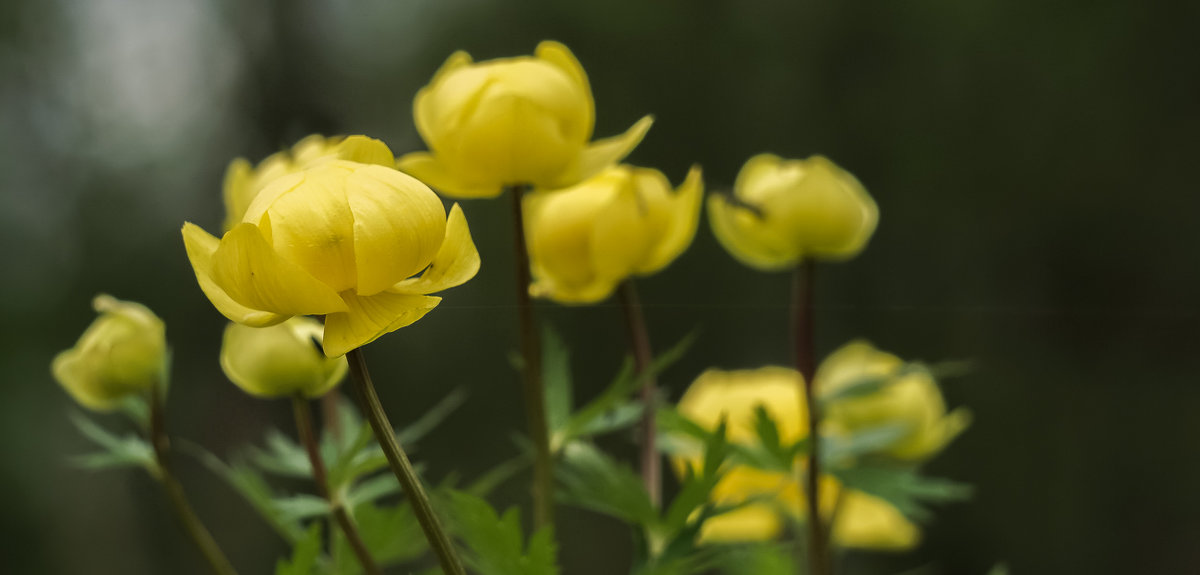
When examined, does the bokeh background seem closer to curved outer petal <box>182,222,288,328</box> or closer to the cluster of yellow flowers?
the cluster of yellow flowers

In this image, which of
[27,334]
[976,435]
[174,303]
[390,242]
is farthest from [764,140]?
[27,334]

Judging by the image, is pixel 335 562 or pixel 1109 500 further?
pixel 1109 500

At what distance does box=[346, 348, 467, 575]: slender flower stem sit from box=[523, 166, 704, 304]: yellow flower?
14 cm

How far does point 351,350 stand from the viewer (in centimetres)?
18

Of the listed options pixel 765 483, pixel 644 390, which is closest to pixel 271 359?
pixel 644 390

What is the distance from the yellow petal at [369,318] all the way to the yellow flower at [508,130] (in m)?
0.09

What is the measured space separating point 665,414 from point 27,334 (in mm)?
1611

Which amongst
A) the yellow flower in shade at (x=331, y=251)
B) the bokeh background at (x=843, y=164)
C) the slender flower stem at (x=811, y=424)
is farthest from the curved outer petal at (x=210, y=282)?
the bokeh background at (x=843, y=164)

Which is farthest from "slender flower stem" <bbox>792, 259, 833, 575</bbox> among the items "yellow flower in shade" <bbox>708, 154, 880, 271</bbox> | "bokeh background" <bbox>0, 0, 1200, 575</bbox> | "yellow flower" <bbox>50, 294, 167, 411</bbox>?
"bokeh background" <bbox>0, 0, 1200, 575</bbox>

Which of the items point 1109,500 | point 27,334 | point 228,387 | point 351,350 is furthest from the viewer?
point 27,334

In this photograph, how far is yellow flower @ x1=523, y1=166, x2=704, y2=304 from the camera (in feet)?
1.08

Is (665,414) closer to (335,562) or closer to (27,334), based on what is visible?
(335,562)

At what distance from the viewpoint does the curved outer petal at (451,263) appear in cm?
20

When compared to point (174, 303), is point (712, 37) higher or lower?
higher
